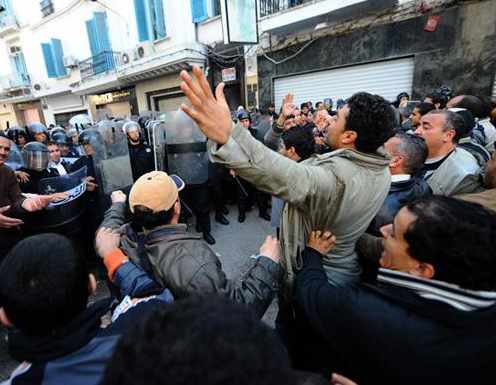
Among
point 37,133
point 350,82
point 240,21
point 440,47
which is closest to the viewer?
point 37,133

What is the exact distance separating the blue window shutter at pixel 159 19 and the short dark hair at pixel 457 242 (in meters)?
13.4

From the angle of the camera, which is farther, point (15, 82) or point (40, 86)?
point (15, 82)

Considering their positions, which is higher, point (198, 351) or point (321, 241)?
point (198, 351)

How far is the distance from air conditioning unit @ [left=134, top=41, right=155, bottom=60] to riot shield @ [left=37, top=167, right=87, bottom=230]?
11316 millimetres

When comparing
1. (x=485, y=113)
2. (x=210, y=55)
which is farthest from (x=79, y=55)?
(x=485, y=113)

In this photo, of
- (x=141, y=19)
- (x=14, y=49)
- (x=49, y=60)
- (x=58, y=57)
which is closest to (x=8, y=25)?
(x=14, y=49)

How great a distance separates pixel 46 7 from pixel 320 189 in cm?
2215

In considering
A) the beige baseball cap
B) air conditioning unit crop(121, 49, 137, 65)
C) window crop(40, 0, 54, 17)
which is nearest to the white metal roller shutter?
air conditioning unit crop(121, 49, 137, 65)

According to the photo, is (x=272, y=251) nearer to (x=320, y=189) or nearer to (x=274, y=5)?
(x=320, y=189)

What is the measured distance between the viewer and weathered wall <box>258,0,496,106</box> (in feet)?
20.1

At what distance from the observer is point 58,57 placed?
16750 millimetres

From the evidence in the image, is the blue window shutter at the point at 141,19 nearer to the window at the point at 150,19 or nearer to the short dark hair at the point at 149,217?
the window at the point at 150,19

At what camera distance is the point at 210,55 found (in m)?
11.2

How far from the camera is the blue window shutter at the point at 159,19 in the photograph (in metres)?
11.4
